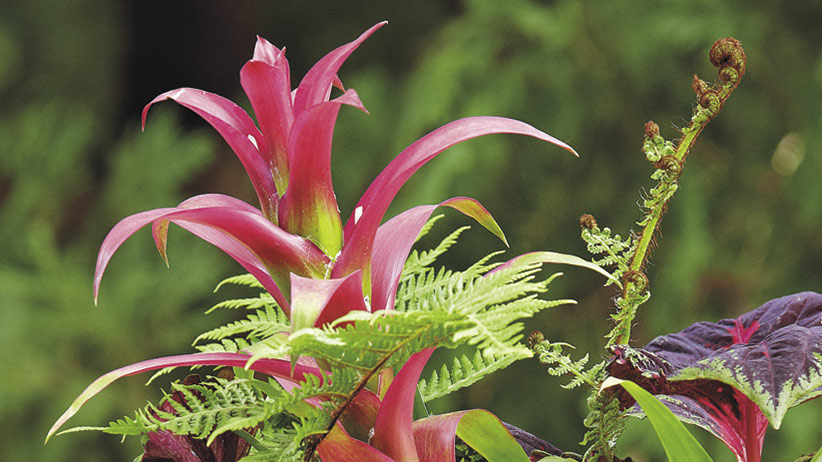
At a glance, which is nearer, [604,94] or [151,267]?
[604,94]

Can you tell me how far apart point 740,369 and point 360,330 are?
0.11 m

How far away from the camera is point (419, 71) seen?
4.93 feet

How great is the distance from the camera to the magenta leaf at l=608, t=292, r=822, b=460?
0.21m

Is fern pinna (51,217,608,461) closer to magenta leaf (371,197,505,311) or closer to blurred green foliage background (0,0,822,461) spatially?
magenta leaf (371,197,505,311)

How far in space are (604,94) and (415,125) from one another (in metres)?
0.36

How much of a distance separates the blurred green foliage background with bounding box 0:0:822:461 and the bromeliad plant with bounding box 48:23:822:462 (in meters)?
1.08

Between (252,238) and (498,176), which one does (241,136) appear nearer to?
(252,238)

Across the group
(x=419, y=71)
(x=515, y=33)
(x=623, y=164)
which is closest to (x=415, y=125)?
(x=419, y=71)

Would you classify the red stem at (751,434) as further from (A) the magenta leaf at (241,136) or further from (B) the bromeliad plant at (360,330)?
(A) the magenta leaf at (241,136)

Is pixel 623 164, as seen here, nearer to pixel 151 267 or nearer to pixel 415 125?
pixel 415 125

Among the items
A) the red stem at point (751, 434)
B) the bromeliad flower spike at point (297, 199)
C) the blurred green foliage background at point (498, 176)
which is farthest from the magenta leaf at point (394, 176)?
the blurred green foliage background at point (498, 176)

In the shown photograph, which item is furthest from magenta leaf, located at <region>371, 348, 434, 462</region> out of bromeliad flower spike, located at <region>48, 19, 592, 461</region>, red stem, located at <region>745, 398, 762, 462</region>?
red stem, located at <region>745, 398, 762, 462</region>

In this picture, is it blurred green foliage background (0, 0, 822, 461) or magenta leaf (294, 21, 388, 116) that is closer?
magenta leaf (294, 21, 388, 116)

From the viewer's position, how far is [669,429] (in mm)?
206
